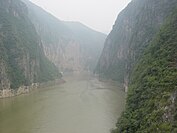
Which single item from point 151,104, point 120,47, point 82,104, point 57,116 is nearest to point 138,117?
point 151,104

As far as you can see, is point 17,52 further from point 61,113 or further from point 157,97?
point 157,97

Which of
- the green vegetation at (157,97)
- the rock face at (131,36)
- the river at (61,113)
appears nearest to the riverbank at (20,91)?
the river at (61,113)

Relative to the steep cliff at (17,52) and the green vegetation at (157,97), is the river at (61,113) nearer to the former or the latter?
the green vegetation at (157,97)

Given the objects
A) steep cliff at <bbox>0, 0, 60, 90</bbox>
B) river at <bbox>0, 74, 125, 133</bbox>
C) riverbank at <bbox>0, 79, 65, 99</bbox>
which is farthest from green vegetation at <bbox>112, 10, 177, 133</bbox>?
→ steep cliff at <bbox>0, 0, 60, 90</bbox>

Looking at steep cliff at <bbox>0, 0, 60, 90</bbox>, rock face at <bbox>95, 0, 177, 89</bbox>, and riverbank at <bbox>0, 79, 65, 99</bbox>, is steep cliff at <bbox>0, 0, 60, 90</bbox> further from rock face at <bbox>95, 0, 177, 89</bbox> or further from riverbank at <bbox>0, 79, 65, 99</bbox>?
rock face at <bbox>95, 0, 177, 89</bbox>

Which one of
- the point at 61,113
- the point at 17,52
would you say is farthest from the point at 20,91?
the point at 61,113

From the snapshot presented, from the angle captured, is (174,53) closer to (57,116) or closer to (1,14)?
(57,116)
